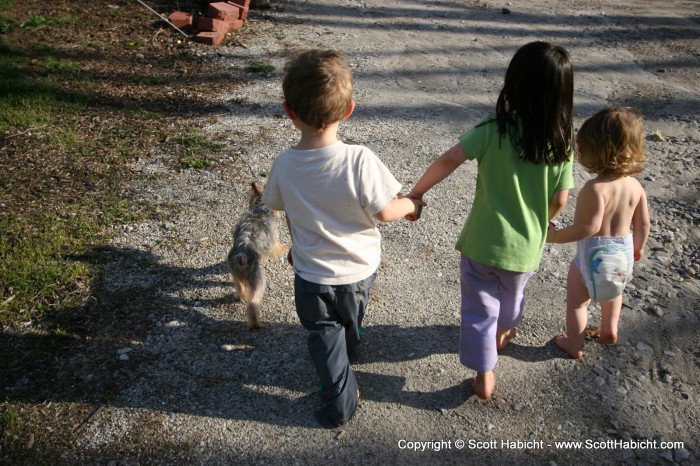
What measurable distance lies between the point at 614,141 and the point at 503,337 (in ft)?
4.37

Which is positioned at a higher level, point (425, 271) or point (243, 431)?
point (425, 271)

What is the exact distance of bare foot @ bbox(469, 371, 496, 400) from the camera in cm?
321

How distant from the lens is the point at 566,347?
141 inches

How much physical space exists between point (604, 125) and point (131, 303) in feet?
10.4

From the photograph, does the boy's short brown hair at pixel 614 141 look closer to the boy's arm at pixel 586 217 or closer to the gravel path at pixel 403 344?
the boy's arm at pixel 586 217

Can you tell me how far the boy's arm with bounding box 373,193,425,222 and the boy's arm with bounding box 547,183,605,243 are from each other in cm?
83

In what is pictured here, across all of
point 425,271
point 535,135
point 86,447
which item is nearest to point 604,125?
point 535,135

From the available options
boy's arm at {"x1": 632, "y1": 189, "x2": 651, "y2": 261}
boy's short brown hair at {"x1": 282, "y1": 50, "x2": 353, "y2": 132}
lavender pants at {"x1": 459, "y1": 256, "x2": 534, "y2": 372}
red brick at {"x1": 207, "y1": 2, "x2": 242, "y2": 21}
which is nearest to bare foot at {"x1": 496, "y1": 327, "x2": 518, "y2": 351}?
lavender pants at {"x1": 459, "y1": 256, "x2": 534, "y2": 372}

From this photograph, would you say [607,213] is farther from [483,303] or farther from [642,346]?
[642,346]

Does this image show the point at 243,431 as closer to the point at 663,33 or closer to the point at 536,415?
the point at 536,415

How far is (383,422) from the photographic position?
3.15 m

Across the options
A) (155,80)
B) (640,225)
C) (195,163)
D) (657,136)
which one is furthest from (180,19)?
(640,225)

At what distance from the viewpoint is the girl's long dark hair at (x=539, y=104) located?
253 cm

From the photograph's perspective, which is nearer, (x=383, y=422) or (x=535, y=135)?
(x=535, y=135)
